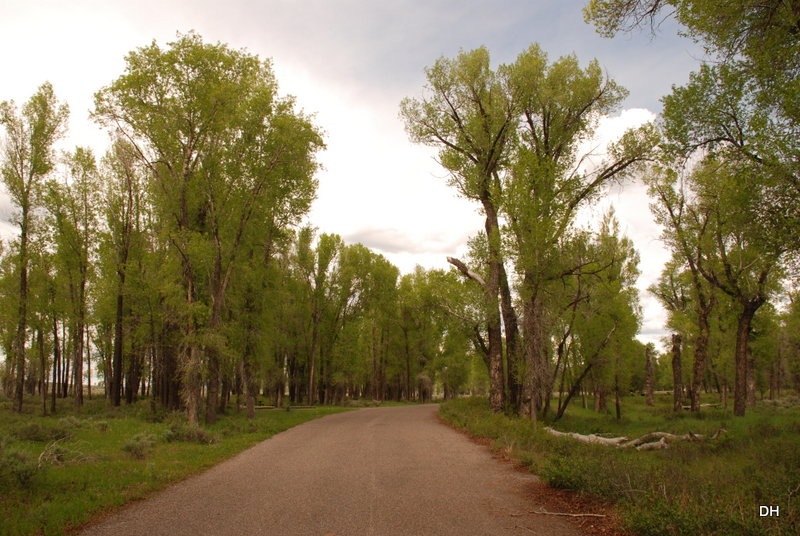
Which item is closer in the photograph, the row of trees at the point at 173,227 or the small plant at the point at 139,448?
the small plant at the point at 139,448

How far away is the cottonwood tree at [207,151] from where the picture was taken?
60.8 feet

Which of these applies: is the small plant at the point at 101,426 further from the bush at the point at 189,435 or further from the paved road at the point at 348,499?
the paved road at the point at 348,499

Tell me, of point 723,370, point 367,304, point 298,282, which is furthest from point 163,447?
point 723,370

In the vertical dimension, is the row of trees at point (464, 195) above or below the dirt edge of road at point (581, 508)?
above

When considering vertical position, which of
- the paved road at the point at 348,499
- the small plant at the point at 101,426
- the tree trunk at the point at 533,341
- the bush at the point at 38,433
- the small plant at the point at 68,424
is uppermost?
the tree trunk at the point at 533,341

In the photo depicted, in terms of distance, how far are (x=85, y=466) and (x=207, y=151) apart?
13826mm

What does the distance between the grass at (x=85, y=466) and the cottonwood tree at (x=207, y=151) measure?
3.44 meters

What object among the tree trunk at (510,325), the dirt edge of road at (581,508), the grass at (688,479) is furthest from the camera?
the tree trunk at (510,325)

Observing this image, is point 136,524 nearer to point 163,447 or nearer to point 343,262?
point 163,447

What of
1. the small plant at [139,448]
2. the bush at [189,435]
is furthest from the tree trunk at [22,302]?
the small plant at [139,448]

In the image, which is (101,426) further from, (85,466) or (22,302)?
(22,302)

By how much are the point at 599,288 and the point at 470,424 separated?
9377mm

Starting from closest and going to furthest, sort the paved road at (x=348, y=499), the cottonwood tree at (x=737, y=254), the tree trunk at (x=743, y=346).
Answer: the paved road at (x=348, y=499)
the cottonwood tree at (x=737, y=254)
the tree trunk at (x=743, y=346)

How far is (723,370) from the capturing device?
41.2m
